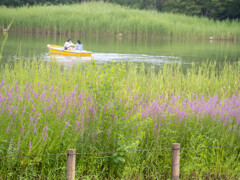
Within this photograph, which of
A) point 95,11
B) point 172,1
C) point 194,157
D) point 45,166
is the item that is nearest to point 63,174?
point 45,166

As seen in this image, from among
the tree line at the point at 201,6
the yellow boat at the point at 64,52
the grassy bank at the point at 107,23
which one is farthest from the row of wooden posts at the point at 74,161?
the tree line at the point at 201,6

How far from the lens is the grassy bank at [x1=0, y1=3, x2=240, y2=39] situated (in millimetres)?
34062

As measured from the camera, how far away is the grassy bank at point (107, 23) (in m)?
34.1

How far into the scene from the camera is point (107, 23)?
34938 mm

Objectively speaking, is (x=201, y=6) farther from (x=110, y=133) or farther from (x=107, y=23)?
(x=110, y=133)

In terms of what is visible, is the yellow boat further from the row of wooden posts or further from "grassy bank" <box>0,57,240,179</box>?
the row of wooden posts

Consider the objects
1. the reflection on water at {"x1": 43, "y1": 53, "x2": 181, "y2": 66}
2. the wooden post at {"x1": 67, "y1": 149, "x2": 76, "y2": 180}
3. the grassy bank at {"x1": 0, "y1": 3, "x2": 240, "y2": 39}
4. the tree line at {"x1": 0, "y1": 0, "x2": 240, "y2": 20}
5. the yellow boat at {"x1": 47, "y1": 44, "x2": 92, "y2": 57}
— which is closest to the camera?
the wooden post at {"x1": 67, "y1": 149, "x2": 76, "y2": 180}

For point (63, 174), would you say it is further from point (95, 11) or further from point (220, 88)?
point (95, 11)

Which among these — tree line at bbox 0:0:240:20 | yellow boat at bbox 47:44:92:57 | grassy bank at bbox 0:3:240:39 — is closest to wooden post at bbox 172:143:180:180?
yellow boat at bbox 47:44:92:57

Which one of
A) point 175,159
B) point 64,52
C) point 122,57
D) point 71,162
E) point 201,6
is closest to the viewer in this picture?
point 71,162

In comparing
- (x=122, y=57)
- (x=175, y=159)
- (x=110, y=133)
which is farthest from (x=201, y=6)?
(x=175, y=159)

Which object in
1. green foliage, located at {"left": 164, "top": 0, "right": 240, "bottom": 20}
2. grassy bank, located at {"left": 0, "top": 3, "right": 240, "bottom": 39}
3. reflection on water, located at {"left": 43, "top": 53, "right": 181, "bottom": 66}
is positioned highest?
green foliage, located at {"left": 164, "top": 0, "right": 240, "bottom": 20}

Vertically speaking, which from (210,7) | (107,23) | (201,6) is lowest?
(107,23)

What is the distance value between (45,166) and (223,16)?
154 ft
